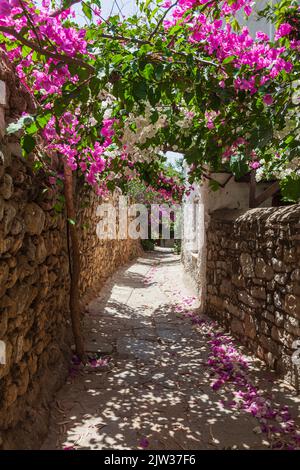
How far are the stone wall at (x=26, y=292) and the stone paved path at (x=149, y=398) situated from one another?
0.22m

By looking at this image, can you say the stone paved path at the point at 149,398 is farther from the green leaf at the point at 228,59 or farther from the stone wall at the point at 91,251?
the green leaf at the point at 228,59

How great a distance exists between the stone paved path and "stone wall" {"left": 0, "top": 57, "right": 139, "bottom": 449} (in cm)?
22

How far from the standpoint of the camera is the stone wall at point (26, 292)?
2314 millimetres

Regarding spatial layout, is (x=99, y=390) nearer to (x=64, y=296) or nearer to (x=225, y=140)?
(x=64, y=296)

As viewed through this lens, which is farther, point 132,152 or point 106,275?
point 106,275

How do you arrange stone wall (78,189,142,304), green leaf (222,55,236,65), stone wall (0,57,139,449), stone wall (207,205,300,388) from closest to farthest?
stone wall (0,57,139,449)
green leaf (222,55,236,65)
stone wall (207,205,300,388)
stone wall (78,189,142,304)

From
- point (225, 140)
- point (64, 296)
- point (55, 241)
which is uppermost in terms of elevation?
point (225, 140)

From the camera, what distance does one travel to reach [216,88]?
96.4 inches

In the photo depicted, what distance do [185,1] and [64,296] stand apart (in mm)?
3015

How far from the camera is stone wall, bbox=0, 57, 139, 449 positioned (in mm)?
2314

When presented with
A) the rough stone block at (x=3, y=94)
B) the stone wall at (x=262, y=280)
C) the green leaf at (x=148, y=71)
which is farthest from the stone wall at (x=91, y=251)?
the green leaf at (x=148, y=71)

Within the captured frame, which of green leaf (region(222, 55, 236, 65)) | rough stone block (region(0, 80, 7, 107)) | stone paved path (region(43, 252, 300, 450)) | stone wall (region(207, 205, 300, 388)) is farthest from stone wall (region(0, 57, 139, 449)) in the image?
stone wall (region(207, 205, 300, 388))

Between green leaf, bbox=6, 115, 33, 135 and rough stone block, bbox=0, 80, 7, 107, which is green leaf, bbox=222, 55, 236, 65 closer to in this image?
green leaf, bbox=6, 115, 33, 135
